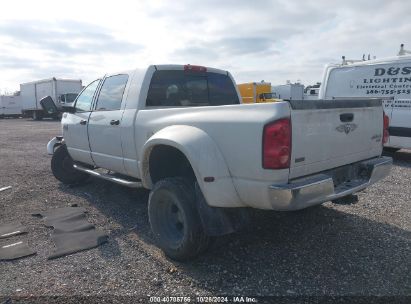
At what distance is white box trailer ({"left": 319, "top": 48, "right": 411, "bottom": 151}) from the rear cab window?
3.94 metres

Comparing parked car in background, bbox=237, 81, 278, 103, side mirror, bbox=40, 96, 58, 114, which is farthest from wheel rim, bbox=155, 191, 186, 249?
parked car in background, bbox=237, 81, 278, 103

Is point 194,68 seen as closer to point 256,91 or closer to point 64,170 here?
point 64,170

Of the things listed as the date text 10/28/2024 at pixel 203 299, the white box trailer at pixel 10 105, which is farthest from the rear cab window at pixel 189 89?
the white box trailer at pixel 10 105

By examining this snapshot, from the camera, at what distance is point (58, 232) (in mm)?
4445

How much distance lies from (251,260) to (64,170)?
4.56 metres

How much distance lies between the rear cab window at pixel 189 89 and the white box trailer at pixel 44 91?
2329 cm

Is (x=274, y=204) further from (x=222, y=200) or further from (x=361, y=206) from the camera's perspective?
(x=361, y=206)

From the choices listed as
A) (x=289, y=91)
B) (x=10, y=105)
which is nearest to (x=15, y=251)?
(x=289, y=91)

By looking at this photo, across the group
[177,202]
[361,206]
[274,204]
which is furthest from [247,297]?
[361,206]

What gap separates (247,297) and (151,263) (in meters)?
1.10

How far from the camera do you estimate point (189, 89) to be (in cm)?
495

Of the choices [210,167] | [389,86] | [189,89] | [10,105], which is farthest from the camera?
[10,105]

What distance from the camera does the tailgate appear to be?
2975mm

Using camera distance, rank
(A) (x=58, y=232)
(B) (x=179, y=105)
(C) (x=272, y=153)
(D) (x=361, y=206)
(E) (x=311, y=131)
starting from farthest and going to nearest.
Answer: (D) (x=361, y=206) → (B) (x=179, y=105) → (A) (x=58, y=232) → (E) (x=311, y=131) → (C) (x=272, y=153)
